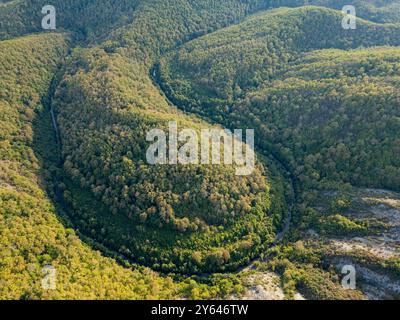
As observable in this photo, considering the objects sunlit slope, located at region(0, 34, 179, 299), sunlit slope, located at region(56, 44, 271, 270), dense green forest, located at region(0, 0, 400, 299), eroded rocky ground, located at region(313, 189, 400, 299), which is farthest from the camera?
sunlit slope, located at region(56, 44, 271, 270)

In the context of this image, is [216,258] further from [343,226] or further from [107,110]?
[107,110]

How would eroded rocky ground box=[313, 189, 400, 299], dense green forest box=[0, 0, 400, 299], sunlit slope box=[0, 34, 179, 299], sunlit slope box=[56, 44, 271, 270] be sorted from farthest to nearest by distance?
sunlit slope box=[56, 44, 271, 270], dense green forest box=[0, 0, 400, 299], eroded rocky ground box=[313, 189, 400, 299], sunlit slope box=[0, 34, 179, 299]

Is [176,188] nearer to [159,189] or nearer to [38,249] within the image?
[159,189]

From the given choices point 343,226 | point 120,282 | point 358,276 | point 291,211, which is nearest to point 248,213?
point 291,211

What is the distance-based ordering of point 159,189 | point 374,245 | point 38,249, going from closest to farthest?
point 38,249, point 374,245, point 159,189

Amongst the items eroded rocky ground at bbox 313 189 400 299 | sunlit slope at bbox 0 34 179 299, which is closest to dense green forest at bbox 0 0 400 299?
sunlit slope at bbox 0 34 179 299

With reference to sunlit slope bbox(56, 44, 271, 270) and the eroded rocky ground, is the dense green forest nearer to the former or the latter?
sunlit slope bbox(56, 44, 271, 270)

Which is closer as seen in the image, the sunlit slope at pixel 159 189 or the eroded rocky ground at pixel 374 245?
the eroded rocky ground at pixel 374 245

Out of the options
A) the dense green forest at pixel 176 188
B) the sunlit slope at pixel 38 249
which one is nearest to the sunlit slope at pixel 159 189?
the dense green forest at pixel 176 188

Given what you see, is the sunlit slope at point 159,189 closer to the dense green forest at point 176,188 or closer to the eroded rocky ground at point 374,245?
the dense green forest at point 176,188

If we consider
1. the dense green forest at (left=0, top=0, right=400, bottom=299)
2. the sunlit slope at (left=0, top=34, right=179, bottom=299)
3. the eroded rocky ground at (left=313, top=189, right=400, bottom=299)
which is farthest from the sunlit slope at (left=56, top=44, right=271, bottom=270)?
the eroded rocky ground at (left=313, top=189, right=400, bottom=299)

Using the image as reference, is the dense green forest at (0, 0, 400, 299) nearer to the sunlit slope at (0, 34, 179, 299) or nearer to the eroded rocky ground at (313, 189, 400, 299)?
the sunlit slope at (0, 34, 179, 299)

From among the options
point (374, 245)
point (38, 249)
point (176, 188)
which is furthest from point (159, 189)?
point (374, 245)

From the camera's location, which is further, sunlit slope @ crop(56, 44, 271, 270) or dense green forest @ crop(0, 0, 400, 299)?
sunlit slope @ crop(56, 44, 271, 270)
